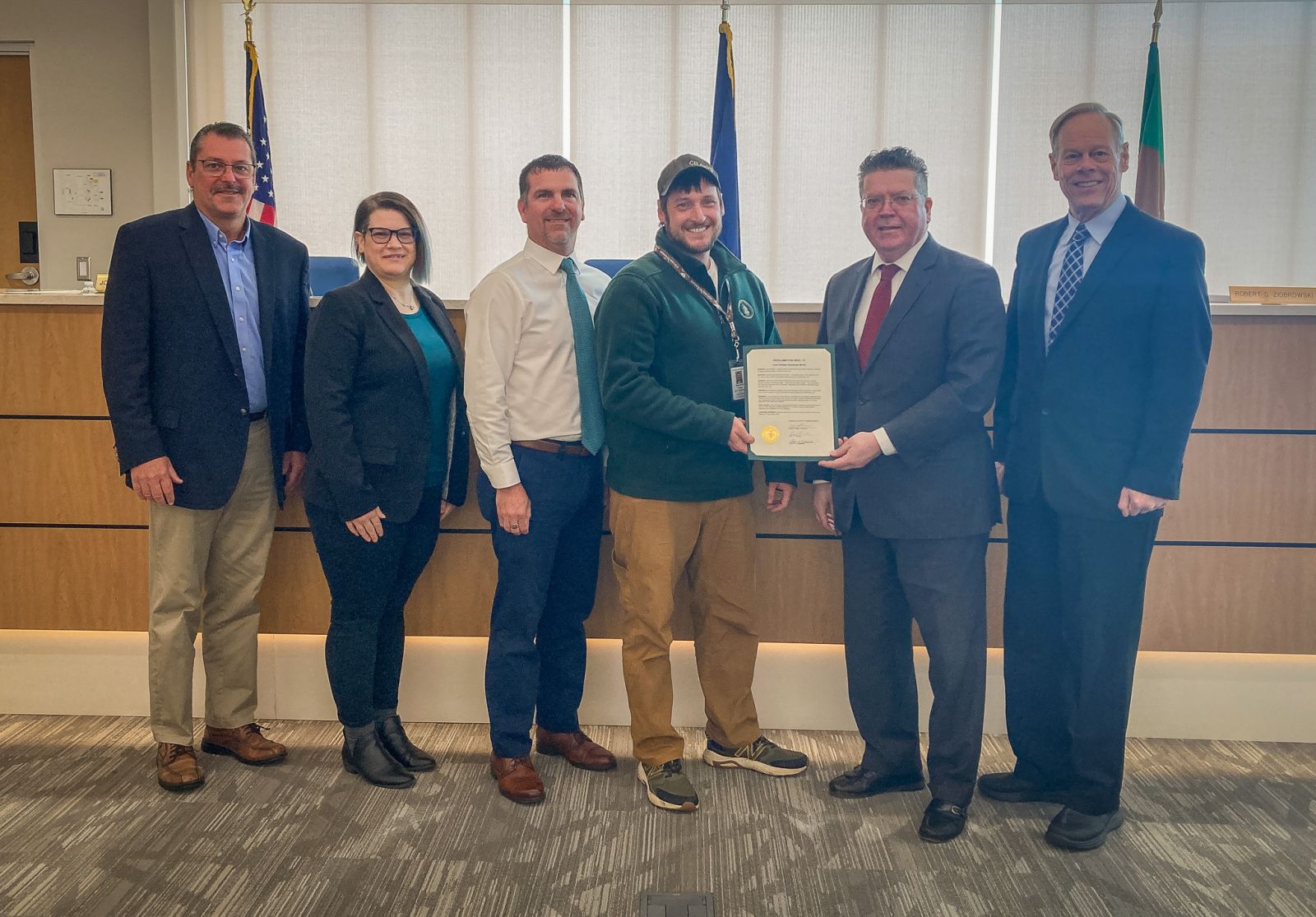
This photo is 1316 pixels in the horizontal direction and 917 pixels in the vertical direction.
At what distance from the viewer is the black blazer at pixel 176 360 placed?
7.50 ft

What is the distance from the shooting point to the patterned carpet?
1.87 meters

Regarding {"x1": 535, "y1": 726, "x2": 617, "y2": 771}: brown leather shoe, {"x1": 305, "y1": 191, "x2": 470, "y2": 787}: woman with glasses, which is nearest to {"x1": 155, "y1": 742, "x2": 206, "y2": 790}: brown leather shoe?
{"x1": 305, "y1": 191, "x2": 470, "y2": 787}: woman with glasses

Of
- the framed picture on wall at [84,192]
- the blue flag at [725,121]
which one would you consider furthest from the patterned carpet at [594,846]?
the framed picture on wall at [84,192]

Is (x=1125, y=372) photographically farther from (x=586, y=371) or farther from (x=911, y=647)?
(x=586, y=371)

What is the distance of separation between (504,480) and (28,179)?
4.97m

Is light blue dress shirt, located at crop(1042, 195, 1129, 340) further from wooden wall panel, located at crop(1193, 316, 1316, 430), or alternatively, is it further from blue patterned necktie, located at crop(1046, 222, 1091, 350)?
wooden wall panel, located at crop(1193, 316, 1316, 430)

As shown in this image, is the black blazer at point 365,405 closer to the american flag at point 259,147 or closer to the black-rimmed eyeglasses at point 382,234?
the black-rimmed eyeglasses at point 382,234

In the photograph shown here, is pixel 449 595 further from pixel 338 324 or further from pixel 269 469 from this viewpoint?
pixel 338 324

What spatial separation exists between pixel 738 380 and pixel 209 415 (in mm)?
1371

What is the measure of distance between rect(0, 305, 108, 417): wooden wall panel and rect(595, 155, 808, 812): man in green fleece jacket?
167 centimetres

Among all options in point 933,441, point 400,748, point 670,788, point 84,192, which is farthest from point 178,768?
point 84,192

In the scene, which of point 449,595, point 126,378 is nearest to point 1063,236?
point 449,595

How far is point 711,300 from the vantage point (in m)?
2.35

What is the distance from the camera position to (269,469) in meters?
2.52
